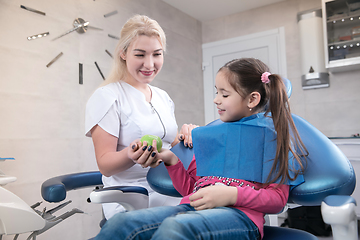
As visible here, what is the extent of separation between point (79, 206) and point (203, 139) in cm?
195

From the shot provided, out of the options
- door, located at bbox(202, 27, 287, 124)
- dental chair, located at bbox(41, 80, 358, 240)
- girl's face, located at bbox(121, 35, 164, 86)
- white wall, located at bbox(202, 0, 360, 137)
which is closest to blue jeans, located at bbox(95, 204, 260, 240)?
dental chair, located at bbox(41, 80, 358, 240)

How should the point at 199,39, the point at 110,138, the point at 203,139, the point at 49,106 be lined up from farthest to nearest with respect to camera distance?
1. the point at 199,39
2. the point at 49,106
3. the point at 110,138
4. the point at 203,139

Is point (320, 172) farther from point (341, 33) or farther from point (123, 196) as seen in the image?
point (341, 33)

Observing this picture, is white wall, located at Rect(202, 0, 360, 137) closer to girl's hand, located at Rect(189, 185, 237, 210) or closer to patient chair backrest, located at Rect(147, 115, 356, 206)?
patient chair backrest, located at Rect(147, 115, 356, 206)

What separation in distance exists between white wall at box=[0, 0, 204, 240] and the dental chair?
4.41 feet

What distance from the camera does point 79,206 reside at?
2686 mm

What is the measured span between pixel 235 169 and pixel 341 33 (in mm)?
2915

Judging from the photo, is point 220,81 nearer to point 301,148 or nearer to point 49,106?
point 301,148

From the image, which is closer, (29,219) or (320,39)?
(29,219)

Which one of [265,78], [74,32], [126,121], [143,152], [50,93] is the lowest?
[143,152]

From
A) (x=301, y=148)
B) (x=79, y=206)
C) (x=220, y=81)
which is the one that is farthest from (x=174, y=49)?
(x=301, y=148)

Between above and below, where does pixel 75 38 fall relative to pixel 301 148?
above

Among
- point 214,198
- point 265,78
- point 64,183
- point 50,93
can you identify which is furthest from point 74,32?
point 214,198

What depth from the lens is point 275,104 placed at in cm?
107
